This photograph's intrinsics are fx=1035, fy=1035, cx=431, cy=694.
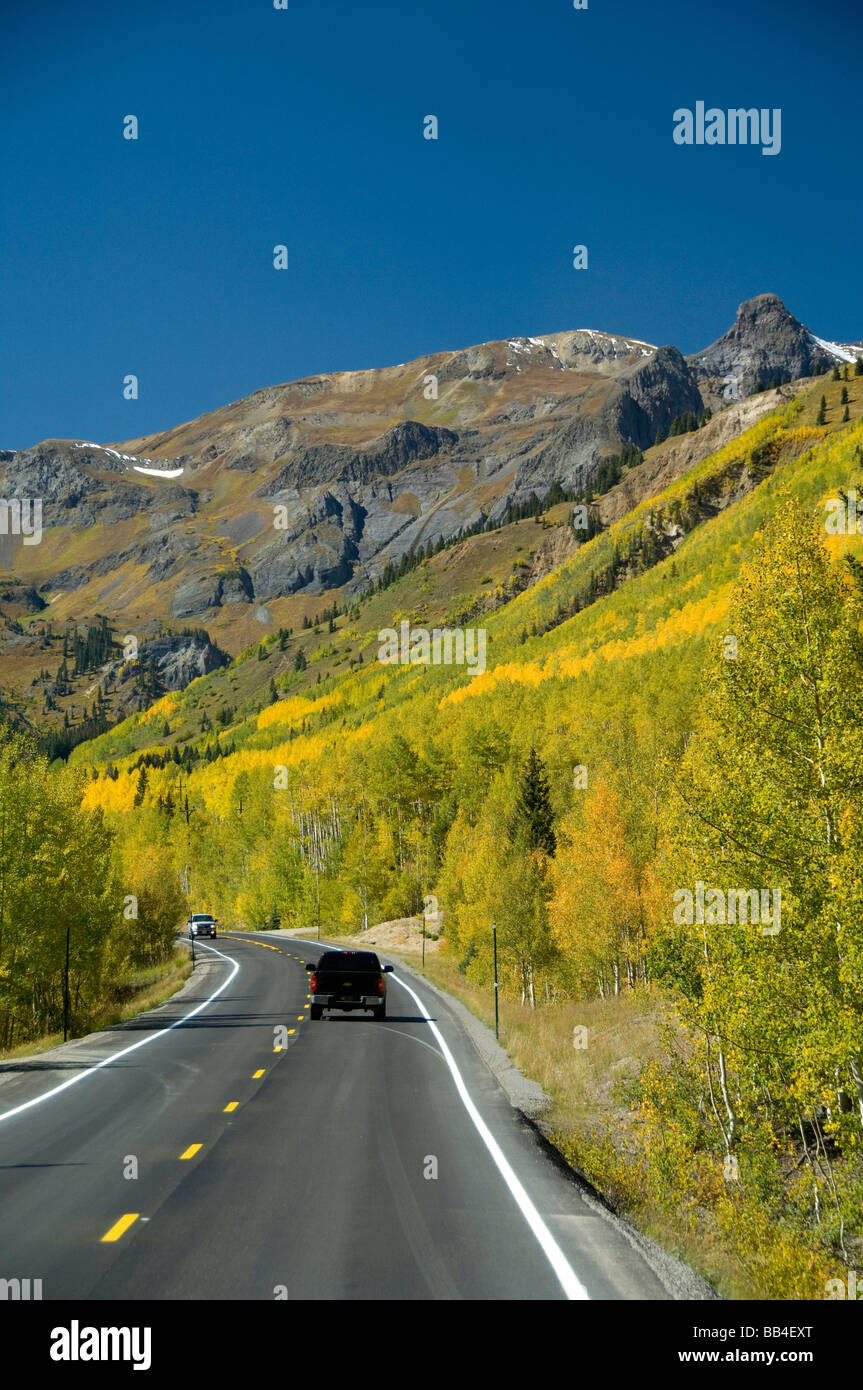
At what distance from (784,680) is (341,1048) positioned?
12.3m

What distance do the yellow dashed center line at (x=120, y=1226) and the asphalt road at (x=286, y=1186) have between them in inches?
1.2

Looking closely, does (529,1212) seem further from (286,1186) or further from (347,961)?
(347,961)

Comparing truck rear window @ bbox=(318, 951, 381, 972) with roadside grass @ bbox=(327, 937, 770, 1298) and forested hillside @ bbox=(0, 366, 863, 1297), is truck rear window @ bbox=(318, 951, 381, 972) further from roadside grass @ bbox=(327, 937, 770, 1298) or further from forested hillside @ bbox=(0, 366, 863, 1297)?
forested hillside @ bbox=(0, 366, 863, 1297)

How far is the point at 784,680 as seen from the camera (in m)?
17.1

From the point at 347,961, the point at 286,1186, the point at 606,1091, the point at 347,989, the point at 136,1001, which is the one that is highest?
the point at 286,1186

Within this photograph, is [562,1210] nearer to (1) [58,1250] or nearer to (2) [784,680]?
(1) [58,1250]

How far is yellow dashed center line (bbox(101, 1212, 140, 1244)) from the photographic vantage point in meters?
8.57

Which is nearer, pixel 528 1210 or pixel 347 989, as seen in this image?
pixel 528 1210

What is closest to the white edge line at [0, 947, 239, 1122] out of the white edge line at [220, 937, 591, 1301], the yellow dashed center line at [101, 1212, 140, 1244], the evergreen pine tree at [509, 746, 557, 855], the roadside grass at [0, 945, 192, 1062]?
the roadside grass at [0, 945, 192, 1062]

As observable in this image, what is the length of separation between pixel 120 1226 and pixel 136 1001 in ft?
99.7

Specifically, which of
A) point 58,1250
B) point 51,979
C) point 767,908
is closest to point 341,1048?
point 767,908

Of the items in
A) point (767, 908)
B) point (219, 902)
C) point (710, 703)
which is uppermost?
point (710, 703)

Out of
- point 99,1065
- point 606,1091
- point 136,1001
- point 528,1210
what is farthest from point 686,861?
point 136,1001

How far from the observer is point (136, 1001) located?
37500 millimetres
